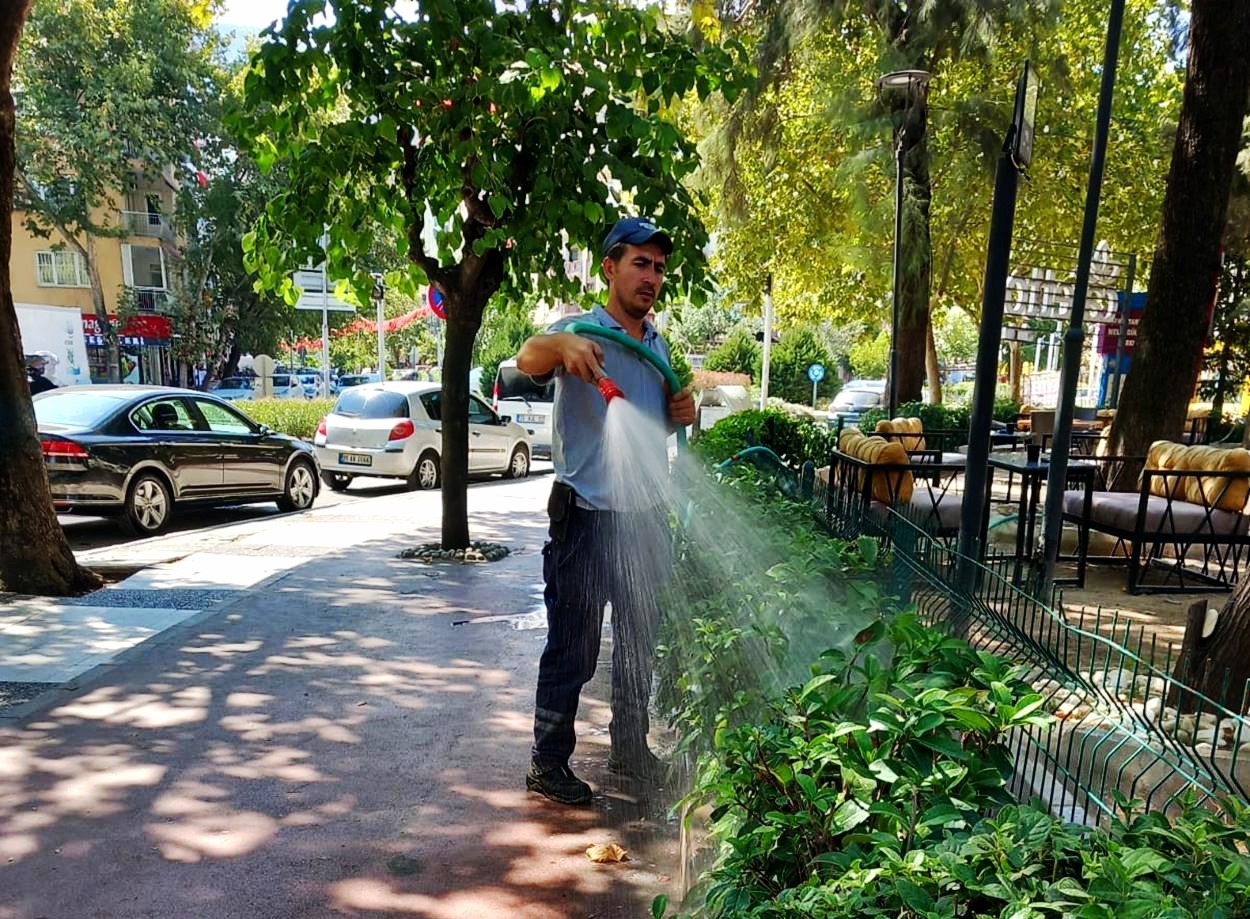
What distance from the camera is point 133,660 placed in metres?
4.90

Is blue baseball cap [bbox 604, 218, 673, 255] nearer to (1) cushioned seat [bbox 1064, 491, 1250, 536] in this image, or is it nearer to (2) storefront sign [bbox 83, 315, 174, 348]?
(1) cushioned seat [bbox 1064, 491, 1250, 536]

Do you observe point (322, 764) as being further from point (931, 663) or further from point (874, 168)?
point (874, 168)

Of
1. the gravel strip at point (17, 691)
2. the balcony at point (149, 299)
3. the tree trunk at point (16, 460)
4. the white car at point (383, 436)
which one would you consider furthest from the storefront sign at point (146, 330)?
the gravel strip at point (17, 691)

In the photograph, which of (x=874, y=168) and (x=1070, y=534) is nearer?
(x=1070, y=534)

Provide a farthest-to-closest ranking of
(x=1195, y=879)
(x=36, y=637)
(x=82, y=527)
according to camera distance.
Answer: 1. (x=82, y=527)
2. (x=36, y=637)
3. (x=1195, y=879)

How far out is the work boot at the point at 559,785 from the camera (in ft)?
11.2

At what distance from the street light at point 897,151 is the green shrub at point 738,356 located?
27918 millimetres

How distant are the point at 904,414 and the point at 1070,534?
790 cm

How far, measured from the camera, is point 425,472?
519 inches

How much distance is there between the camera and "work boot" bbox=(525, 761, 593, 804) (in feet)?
11.2

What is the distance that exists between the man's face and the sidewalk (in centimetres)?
191

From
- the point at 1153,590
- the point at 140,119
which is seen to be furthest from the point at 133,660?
the point at 140,119

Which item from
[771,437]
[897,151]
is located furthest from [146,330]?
[771,437]

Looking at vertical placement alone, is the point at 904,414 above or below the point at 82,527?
above
